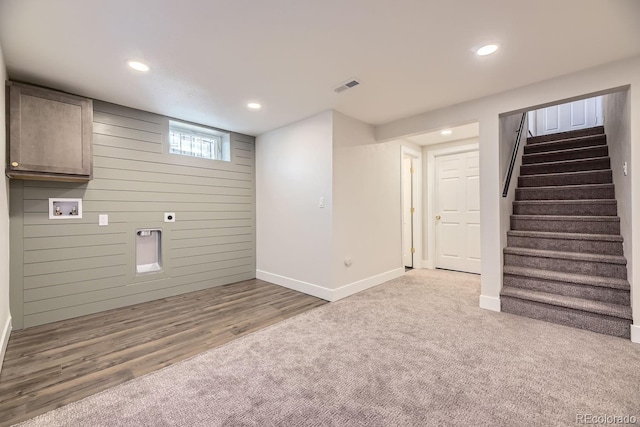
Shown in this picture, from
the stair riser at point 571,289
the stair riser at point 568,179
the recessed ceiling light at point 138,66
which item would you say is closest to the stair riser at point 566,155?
the stair riser at point 568,179

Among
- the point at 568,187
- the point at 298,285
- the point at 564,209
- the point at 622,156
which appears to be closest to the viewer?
the point at 622,156

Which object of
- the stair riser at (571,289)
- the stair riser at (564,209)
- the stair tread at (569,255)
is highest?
the stair riser at (564,209)

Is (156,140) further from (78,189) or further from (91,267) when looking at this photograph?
(91,267)

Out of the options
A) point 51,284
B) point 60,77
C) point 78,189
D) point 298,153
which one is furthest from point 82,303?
point 298,153

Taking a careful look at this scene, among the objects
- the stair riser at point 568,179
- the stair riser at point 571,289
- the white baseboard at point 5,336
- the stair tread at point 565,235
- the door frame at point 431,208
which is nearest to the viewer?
the white baseboard at point 5,336

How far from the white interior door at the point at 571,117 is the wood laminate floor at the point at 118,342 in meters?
5.78

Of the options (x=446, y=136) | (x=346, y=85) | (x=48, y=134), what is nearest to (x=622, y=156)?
(x=446, y=136)

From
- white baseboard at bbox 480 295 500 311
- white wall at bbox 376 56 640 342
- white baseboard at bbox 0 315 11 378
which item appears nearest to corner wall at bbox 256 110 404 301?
white wall at bbox 376 56 640 342

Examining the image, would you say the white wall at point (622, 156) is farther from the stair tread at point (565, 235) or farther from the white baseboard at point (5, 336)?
the white baseboard at point (5, 336)

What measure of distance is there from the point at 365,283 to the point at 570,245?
97.3 inches

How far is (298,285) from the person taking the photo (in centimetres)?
396

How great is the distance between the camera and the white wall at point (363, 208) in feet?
11.9

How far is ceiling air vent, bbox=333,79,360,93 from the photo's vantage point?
274 cm

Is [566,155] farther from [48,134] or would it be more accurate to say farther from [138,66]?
[48,134]
